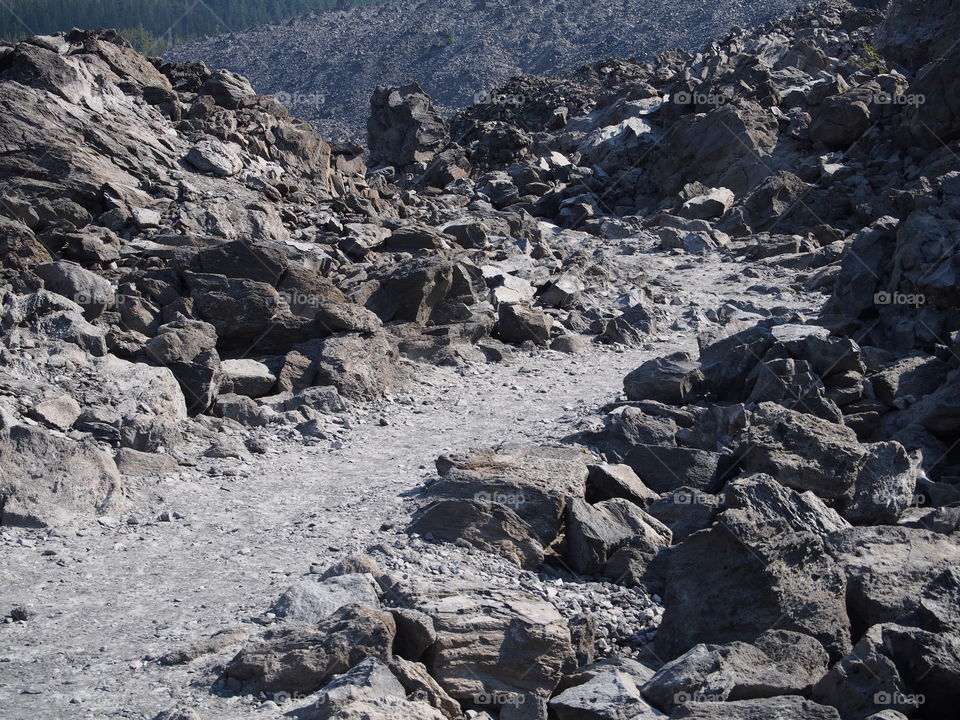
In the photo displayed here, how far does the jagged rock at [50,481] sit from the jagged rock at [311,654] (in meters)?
3.34

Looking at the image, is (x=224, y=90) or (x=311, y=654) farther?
(x=224, y=90)

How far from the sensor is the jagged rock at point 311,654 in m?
5.95

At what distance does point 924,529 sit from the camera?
25.3 ft

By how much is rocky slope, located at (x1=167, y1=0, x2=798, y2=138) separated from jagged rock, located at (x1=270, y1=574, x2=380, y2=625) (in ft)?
219

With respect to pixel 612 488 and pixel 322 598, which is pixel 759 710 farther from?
pixel 612 488

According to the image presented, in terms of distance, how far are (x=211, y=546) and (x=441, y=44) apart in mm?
93297

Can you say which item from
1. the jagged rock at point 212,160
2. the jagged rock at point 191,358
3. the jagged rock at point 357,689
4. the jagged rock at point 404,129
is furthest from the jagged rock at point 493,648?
the jagged rock at point 404,129

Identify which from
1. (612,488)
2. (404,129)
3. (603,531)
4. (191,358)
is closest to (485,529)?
(603,531)

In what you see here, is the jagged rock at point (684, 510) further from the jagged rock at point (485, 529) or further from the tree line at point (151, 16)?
the tree line at point (151, 16)

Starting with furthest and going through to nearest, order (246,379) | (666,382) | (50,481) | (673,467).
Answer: (246,379)
(666,382)
(673,467)
(50,481)

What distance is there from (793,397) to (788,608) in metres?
4.80

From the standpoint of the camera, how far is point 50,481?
28.3 ft

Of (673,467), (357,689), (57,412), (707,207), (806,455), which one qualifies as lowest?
(673,467)

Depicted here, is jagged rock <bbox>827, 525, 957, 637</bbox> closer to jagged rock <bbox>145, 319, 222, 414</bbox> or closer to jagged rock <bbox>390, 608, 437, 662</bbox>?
jagged rock <bbox>390, 608, 437, 662</bbox>
